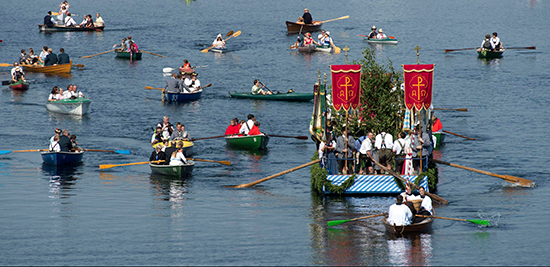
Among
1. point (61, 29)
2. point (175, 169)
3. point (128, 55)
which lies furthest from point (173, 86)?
point (61, 29)

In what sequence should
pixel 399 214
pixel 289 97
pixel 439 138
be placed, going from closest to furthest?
pixel 399 214, pixel 439 138, pixel 289 97

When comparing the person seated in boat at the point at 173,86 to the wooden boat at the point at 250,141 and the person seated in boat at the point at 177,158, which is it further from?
the person seated in boat at the point at 177,158

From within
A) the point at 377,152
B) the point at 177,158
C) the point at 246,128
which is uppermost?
the point at 246,128

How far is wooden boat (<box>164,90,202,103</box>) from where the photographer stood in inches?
2063

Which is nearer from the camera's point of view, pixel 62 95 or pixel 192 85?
pixel 62 95

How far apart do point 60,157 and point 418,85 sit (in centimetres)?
1774

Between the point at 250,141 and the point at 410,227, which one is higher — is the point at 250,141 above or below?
above

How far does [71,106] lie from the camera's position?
1901 inches

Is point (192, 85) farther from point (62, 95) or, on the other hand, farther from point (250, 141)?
point (250, 141)

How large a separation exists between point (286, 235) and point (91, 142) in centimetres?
1916

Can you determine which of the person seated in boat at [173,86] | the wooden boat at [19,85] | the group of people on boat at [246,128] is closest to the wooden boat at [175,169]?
the group of people on boat at [246,128]

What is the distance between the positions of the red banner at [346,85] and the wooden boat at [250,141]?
9774mm

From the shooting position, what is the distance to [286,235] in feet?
86.7

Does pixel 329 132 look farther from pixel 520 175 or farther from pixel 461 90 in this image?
pixel 461 90
